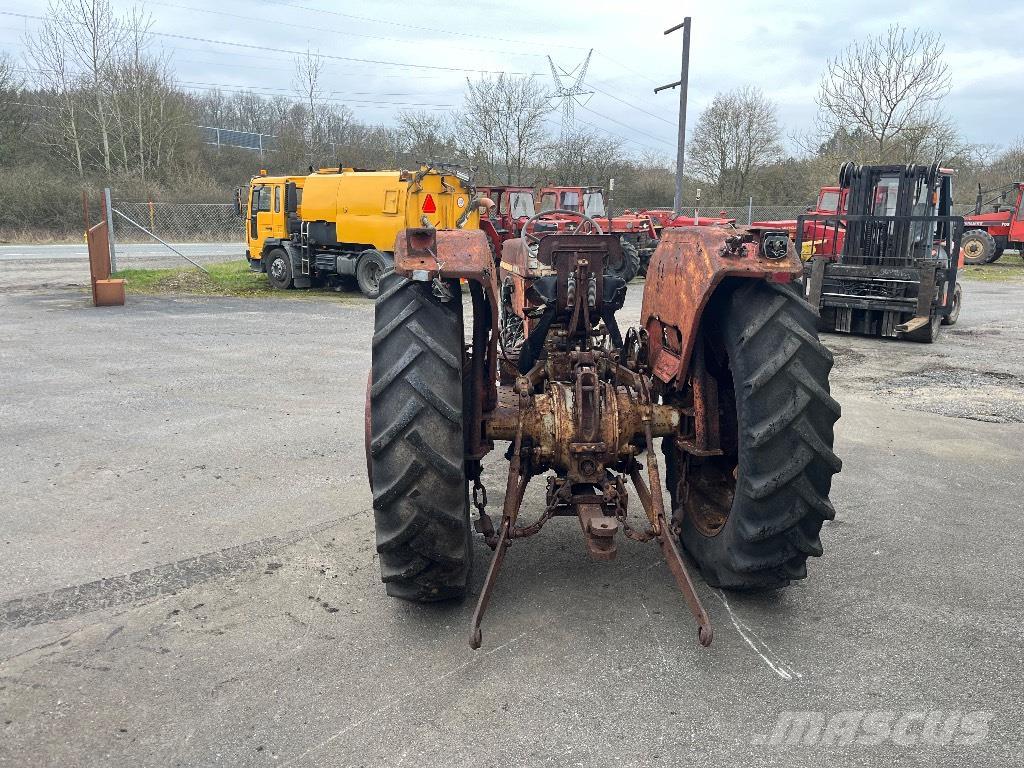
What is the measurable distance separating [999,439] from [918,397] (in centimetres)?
152

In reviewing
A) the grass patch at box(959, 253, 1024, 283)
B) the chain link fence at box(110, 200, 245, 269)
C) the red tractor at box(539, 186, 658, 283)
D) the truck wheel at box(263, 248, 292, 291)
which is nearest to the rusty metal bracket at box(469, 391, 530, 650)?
the truck wheel at box(263, 248, 292, 291)

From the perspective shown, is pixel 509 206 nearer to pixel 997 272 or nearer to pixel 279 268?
pixel 279 268

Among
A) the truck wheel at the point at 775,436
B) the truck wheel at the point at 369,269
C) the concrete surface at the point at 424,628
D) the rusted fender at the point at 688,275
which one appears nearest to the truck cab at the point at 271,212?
the truck wheel at the point at 369,269

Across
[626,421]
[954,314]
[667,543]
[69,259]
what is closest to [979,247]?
[954,314]

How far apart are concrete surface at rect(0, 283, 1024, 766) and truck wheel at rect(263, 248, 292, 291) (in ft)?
36.9

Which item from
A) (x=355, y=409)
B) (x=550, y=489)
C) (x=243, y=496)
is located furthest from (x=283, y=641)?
(x=355, y=409)

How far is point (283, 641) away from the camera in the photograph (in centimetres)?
313

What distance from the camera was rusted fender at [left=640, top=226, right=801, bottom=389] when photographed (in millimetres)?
3086

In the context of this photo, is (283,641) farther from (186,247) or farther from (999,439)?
(186,247)

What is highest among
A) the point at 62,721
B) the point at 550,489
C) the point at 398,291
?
the point at 398,291

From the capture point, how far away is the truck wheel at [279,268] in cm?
1695

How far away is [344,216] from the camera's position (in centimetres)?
1593

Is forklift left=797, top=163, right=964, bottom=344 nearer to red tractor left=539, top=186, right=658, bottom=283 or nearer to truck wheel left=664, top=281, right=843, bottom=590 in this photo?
red tractor left=539, top=186, right=658, bottom=283

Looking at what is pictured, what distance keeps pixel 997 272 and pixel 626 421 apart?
23.4 metres
